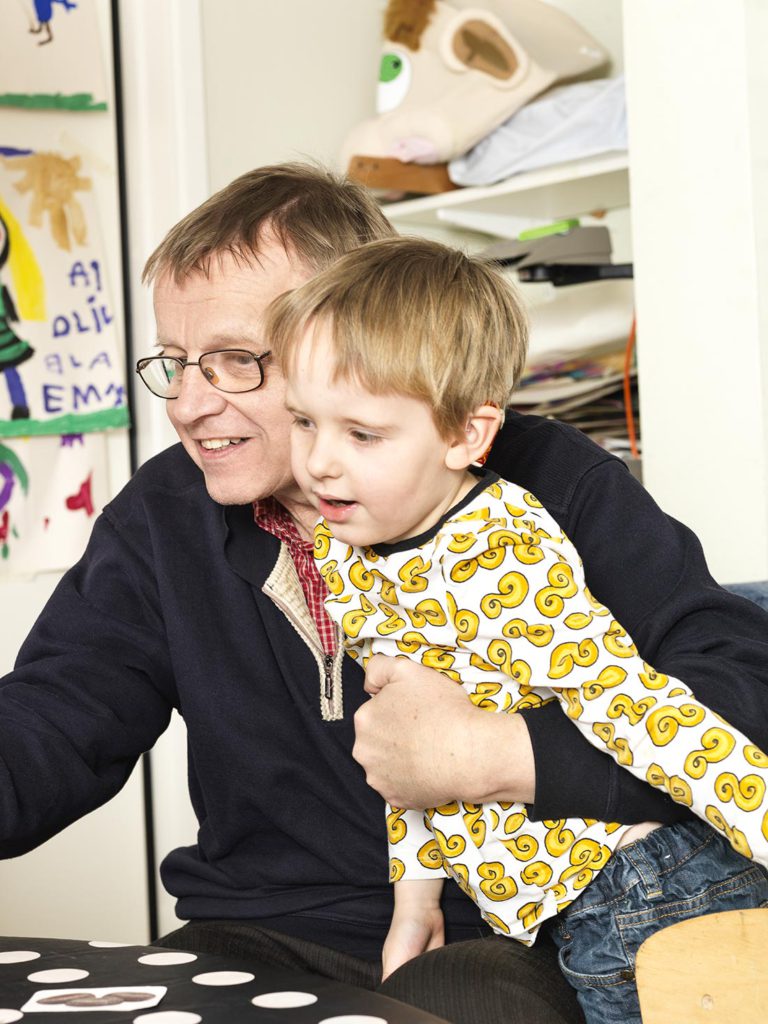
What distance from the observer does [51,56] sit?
8.03 feet

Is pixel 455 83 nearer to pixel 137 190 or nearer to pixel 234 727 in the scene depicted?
pixel 137 190

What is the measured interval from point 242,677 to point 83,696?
0.17 meters

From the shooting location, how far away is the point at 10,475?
95.5 inches

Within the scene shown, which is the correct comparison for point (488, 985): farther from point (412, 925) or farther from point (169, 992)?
point (169, 992)

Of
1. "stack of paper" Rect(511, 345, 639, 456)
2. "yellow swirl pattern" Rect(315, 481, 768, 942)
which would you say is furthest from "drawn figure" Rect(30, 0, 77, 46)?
"yellow swirl pattern" Rect(315, 481, 768, 942)

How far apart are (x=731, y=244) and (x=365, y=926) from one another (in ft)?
3.47

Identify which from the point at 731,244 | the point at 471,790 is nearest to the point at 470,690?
the point at 471,790

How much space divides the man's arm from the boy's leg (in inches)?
14.8

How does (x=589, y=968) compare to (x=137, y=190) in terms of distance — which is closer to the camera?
(x=589, y=968)

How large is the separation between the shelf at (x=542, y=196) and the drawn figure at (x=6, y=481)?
0.87m

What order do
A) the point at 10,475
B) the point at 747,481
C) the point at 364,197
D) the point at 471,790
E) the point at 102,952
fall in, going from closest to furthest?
1. the point at 102,952
2. the point at 471,790
3. the point at 364,197
4. the point at 747,481
5. the point at 10,475

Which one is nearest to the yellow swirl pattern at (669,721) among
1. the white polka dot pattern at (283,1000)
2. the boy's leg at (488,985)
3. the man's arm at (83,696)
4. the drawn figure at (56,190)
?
the boy's leg at (488,985)

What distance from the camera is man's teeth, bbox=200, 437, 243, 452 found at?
135 cm

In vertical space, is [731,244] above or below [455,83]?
below
